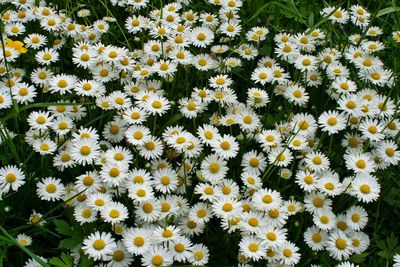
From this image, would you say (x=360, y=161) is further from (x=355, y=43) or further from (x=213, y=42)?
(x=213, y=42)

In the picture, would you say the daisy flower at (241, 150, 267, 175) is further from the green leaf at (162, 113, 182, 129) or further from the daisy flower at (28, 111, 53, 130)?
the daisy flower at (28, 111, 53, 130)

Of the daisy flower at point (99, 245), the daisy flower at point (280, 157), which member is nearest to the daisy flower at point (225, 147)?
the daisy flower at point (280, 157)

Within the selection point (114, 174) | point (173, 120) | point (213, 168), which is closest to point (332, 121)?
point (213, 168)

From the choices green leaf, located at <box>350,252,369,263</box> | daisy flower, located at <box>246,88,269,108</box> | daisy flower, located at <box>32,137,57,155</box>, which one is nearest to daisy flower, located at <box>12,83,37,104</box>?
daisy flower, located at <box>32,137,57,155</box>

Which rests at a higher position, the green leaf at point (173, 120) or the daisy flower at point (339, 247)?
the green leaf at point (173, 120)

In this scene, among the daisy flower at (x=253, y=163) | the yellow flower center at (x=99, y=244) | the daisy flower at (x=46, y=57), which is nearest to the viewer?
the yellow flower center at (x=99, y=244)

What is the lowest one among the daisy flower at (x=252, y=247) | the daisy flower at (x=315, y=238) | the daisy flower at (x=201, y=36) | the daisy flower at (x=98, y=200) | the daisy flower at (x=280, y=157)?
the daisy flower at (x=252, y=247)

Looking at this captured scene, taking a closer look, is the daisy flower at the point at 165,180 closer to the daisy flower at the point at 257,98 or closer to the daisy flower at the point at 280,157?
the daisy flower at the point at 280,157

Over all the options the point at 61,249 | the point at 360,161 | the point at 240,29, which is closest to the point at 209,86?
the point at 240,29

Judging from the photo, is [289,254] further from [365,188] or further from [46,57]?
[46,57]
